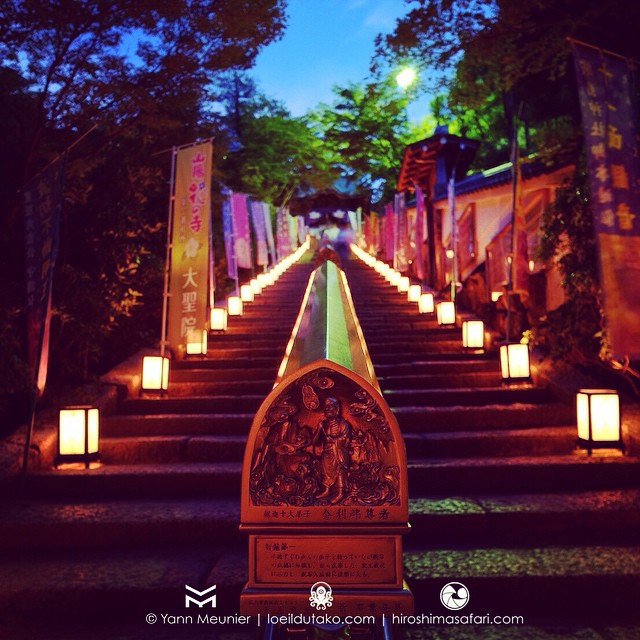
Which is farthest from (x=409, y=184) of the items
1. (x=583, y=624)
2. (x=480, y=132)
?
(x=583, y=624)

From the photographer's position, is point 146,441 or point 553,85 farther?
point 553,85

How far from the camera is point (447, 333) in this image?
33.3 ft

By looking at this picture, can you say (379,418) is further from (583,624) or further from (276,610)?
(583,624)

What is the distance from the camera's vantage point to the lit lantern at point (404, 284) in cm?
1450

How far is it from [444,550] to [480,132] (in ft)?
89.0

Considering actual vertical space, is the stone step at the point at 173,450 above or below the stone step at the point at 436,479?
above

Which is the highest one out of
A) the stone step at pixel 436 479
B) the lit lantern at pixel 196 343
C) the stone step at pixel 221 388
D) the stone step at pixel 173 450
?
the lit lantern at pixel 196 343

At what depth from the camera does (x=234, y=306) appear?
12.5 meters

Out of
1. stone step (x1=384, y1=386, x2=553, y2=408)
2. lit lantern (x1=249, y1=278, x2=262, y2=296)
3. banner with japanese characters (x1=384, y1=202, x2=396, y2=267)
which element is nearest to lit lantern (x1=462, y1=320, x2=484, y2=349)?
stone step (x1=384, y1=386, x2=553, y2=408)

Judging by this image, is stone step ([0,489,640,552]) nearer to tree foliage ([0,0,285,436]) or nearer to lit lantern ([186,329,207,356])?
tree foliage ([0,0,285,436])

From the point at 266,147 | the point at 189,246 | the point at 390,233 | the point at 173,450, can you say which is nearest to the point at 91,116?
the point at 189,246

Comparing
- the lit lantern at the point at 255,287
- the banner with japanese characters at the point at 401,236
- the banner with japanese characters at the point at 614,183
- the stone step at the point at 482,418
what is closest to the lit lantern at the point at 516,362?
the stone step at the point at 482,418

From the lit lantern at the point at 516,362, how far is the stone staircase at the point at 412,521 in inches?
16.1

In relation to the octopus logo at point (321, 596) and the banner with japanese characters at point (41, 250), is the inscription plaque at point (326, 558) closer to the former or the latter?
the octopus logo at point (321, 596)
